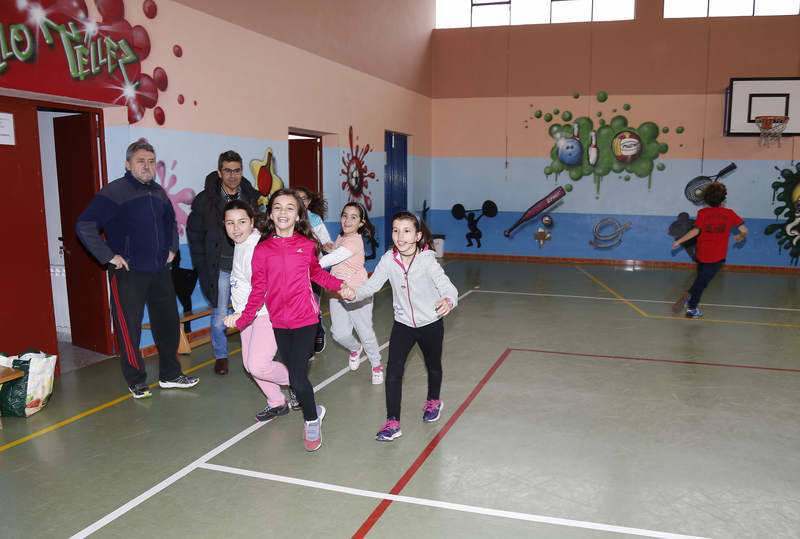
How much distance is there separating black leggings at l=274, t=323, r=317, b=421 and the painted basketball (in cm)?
1091

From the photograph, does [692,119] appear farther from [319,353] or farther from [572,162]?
[319,353]

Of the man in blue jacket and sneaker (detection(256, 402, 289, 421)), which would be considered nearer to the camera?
sneaker (detection(256, 402, 289, 421))

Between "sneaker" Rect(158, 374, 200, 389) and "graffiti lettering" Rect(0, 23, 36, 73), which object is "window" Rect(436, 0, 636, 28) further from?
"sneaker" Rect(158, 374, 200, 389)

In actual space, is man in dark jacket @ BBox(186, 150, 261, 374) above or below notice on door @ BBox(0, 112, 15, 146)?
below

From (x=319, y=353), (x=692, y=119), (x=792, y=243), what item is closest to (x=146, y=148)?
(x=319, y=353)

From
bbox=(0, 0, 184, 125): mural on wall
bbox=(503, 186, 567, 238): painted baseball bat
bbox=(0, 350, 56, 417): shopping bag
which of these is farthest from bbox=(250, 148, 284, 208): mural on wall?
bbox=(503, 186, 567, 238): painted baseball bat

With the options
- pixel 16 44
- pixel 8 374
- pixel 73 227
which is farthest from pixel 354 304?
pixel 16 44

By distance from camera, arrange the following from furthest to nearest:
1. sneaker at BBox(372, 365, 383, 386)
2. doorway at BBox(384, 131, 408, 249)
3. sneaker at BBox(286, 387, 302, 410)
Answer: doorway at BBox(384, 131, 408, 249)
sneaker at BBox(372, 365, 383, 386)
sneaker at BBox(286, 387, 302, 410)

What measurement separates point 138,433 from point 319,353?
2.27 metres

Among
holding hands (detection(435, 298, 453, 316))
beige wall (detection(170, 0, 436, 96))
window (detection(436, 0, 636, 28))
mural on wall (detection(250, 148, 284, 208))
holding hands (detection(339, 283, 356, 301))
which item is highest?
window (detection(436, 0, 636, 28))

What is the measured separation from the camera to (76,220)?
19.6 ft

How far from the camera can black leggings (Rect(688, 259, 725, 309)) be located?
766 centimetres

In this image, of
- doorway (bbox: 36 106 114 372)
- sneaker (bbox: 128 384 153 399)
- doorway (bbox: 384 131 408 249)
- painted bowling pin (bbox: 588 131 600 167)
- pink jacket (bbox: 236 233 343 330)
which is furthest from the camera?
painted bowling pin (bbox: 588 131 600 167)

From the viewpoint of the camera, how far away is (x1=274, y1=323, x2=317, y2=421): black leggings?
380 centimetres
